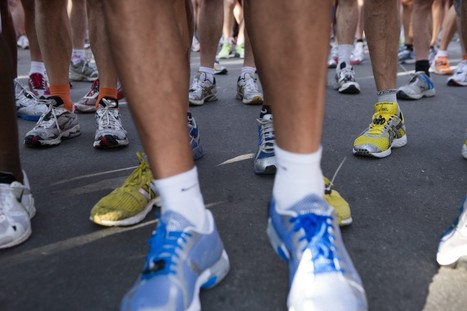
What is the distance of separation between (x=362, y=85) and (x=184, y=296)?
3.50 m

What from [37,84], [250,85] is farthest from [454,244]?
[37,84]

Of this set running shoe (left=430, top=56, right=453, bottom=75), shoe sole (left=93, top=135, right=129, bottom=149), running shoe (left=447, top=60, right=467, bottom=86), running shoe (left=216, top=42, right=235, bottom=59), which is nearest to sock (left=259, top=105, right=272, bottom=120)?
shoe sole (left=93, top=135, right=129, bottom=149)

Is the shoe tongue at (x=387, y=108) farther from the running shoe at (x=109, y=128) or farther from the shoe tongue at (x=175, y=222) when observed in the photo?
the shoe tongue at (x=175, y=222)

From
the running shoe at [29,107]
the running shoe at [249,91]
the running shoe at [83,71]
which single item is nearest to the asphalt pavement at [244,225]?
the running shoe at [29,107]

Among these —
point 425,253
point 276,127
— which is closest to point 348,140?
point 425,253

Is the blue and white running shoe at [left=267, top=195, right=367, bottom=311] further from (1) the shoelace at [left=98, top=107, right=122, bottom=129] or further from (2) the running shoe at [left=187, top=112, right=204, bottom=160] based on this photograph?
(1) the shoelace at [left=98, top=107, right=122, bottom=129]

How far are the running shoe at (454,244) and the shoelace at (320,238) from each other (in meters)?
0.35

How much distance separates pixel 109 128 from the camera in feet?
7.50

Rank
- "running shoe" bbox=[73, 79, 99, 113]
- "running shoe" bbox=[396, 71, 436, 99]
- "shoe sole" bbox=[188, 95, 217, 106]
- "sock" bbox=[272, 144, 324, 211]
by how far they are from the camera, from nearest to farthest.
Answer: "sock" bbox=[272, 144, 324, 211] < "running shoe" bbox=[73, 79, 99, 113] < "shoe sole" bbox=[188, 95, 217, 106] < "running shoe" bbox=[396, 71, 436, 99]

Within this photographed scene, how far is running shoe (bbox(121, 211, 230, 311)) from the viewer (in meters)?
0.97

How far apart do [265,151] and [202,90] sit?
1545mm

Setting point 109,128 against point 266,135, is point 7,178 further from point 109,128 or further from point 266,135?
point 266,135

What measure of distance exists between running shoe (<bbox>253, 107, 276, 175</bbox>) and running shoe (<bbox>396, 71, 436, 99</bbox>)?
1.81 metres

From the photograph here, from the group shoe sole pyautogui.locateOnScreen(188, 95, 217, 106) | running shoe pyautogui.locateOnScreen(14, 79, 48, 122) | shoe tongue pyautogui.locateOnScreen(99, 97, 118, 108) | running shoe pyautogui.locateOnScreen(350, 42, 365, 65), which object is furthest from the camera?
running shoe pyautogui.locateOnScreen(350, 42, 365, 65)
